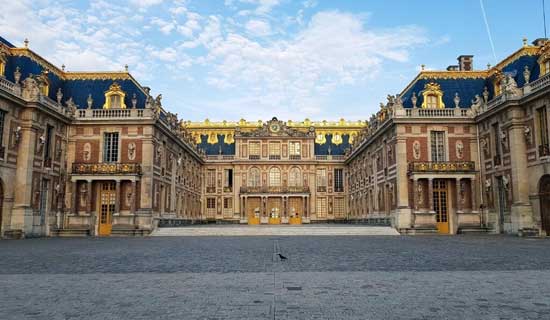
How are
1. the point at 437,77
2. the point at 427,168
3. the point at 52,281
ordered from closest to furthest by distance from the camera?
the point at 52,281
the point at 427,168
the point at 437,77

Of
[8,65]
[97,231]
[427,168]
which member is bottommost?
[97,231]

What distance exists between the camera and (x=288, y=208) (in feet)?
193

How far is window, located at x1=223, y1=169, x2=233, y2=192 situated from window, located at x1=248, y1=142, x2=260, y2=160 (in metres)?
3.34

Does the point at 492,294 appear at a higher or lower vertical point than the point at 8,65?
lower

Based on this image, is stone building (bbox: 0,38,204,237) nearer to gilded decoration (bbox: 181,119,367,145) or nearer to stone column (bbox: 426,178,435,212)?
stone column (bbox: 426,178,435,212)

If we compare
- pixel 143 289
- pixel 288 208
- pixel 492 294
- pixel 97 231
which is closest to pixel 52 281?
pixel 143 289

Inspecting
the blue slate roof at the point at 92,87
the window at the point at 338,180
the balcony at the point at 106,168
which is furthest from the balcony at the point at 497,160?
the window at the point at 338,180

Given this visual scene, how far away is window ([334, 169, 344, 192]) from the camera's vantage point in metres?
59.7

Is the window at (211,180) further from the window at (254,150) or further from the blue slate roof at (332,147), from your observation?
the blue slate roof at (332,147)

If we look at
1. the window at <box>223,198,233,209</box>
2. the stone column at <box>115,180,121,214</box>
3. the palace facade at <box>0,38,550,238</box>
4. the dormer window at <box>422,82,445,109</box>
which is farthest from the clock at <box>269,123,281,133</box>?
the stone column at <box>115,180,121,214</box>

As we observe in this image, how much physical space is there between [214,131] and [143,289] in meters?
54.8

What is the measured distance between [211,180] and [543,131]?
41.4 meters

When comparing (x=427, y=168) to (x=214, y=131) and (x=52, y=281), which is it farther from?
(x=214, y=131)

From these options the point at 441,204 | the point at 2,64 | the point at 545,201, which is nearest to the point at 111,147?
the point at 2,64
